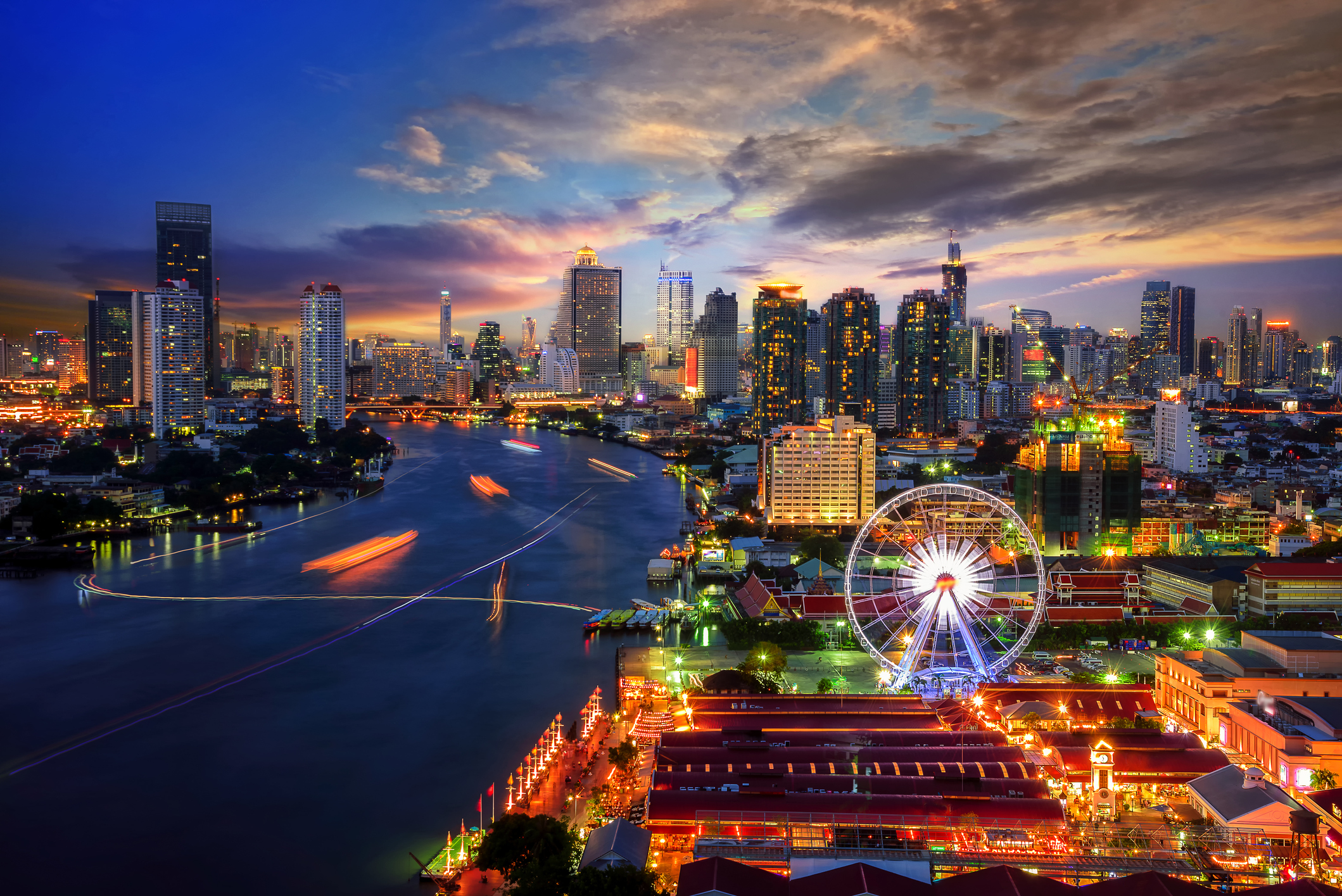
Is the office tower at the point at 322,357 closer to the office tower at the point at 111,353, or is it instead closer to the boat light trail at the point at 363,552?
the office tower at the point at 111,353

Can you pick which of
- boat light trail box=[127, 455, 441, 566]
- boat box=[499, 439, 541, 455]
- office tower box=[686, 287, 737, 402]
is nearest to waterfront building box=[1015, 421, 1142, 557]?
boat light trail box=[127, 455, 441, 566]

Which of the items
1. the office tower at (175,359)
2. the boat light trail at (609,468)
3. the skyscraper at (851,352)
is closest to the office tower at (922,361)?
the skyscraper at (851,352)

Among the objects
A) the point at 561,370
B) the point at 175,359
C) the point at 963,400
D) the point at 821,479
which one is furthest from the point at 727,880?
the point at 561,370

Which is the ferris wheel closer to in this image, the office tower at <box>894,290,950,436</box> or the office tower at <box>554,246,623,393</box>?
→ the office tower at <box>894,290,950,436</box>

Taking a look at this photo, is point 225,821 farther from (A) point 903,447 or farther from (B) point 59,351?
(B) point 59,351

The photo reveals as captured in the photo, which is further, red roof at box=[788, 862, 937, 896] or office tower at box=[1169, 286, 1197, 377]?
office tower at box=[1169, 286, 1197, 377]

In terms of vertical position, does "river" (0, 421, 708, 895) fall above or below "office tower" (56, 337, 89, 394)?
below
